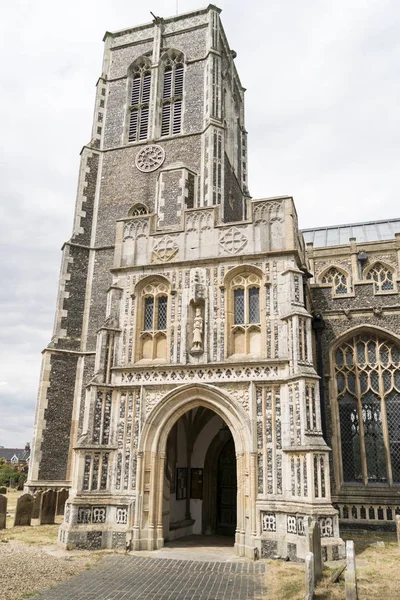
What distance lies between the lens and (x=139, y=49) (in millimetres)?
28531

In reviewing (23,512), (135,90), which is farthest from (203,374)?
(135,90)

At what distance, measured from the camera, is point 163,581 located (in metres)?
9.27

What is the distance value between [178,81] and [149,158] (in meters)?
5.57

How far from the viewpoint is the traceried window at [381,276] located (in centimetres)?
2286

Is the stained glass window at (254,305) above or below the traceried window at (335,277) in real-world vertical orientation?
below

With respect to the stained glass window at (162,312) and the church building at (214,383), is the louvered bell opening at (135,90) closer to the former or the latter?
the church building at (214,383)

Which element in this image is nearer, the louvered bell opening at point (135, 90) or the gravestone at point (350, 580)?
the gravestone at point (350, 580)

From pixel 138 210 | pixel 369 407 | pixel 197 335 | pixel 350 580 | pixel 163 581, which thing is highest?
pixel 138 210

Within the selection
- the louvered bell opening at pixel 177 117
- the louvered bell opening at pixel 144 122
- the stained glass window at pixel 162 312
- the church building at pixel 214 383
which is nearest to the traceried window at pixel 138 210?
the church building at pixel 214 383

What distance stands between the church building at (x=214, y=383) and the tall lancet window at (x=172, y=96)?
10.5ft

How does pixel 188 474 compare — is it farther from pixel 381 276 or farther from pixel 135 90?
pixel 135 90

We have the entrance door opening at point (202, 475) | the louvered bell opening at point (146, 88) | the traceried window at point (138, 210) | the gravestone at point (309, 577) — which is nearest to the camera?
the gravestone at point (309, 577)

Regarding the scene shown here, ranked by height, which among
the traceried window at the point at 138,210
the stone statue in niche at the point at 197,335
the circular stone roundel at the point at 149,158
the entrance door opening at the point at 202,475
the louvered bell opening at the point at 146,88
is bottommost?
the entrance door opening at the point at 202,475

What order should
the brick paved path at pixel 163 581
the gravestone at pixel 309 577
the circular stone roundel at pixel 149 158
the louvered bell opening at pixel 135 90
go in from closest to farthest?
the gravestone at pixel 309 577 → the brick paved path at pixel 163 581 → the circular stone roundel at pixel 149 158 → the louvered bell opening at pixel 135 90
